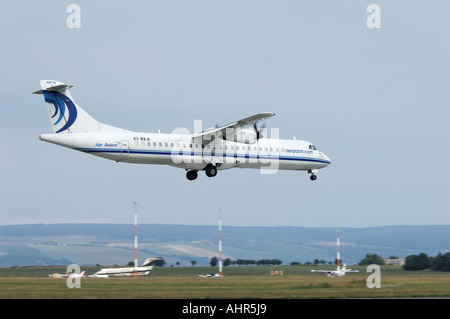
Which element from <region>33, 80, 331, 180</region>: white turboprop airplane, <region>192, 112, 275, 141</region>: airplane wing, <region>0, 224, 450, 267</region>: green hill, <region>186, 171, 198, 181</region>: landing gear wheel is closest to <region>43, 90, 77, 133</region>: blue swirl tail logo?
<region>33, 80, 331, 180</region>: white turboprop airplane

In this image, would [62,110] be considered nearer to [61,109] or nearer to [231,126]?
[61,109]

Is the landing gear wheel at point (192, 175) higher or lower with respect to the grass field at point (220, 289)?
higher

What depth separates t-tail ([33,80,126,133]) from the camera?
41.0 metres

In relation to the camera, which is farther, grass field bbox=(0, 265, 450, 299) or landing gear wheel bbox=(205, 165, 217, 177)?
landing gear wheel bbox=(205, 165, 217, 177)

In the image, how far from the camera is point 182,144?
4362 centimetres

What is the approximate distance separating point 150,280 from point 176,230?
9593 cm

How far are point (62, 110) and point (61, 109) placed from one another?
0.08 m

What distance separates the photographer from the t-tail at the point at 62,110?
1613 inches

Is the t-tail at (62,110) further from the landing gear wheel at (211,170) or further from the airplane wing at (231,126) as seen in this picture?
the landing gear wheel at (211,170)

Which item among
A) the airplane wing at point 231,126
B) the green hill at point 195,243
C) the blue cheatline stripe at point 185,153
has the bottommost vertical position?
the green hill at point 195,243

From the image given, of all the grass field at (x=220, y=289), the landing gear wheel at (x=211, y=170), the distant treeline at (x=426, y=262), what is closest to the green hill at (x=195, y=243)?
the distant treeline at (x=426, y=262)

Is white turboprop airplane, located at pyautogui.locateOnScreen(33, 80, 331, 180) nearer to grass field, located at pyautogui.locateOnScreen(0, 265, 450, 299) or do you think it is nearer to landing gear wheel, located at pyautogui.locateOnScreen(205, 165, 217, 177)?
landing gear wheel, located at pyautogui.locateOnScreen(205, 165, 217, 177)
